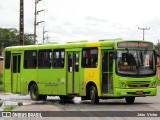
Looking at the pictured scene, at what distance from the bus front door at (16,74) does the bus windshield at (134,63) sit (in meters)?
8.38

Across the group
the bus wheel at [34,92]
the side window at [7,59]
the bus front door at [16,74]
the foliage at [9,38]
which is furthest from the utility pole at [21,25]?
the foliage at [9,38]

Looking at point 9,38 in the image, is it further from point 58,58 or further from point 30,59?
point 58,58

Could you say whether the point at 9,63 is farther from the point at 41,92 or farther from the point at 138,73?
the point at 138,73

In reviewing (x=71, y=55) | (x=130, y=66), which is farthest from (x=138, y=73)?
(x=71, y=55)

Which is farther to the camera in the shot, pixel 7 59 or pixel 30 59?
pixel 7 59

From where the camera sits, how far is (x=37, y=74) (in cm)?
2736

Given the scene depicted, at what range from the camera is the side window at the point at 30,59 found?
1084 inches

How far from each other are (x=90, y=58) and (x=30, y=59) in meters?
5.43

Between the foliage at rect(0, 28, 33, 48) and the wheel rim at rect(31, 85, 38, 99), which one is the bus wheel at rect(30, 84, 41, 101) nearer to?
the wheel rim at rect(31, 85, 38, 99)

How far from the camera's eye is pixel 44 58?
26609 mm

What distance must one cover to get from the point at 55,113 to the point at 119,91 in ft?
14.8

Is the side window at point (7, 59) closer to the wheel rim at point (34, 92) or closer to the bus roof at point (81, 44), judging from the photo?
the bus roof at point (81, 44)

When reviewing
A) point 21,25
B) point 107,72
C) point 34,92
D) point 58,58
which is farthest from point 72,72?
point 21,25

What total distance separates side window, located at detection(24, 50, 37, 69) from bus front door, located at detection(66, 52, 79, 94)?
3189 millimetres
